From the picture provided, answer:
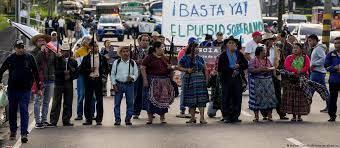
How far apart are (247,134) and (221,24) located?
6833mm

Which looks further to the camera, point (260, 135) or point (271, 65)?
point (271, 65)

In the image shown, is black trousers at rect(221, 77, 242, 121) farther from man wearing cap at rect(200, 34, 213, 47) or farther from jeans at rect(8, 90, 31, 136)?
jeans at rect(8, 90, 31, 136)

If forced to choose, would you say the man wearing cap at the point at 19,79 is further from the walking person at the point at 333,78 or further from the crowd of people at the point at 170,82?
the walking person at the point at 333,78

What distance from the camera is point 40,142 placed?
14.2m

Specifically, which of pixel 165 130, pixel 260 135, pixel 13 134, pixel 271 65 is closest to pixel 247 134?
pixel 260 135

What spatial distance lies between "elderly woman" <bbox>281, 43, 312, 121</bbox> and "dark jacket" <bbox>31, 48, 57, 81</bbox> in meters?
4.38

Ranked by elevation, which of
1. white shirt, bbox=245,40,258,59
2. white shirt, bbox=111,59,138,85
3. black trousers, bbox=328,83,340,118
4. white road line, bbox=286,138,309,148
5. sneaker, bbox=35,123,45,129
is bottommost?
sneaker, bbox=35,123,45,129

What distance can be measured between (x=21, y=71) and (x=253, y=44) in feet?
23.5

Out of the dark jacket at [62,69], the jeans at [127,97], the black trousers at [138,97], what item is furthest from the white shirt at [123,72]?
the black trousers at [138,97]

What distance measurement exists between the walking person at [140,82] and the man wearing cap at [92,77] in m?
0.92

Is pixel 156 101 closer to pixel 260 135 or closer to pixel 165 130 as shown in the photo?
A: pixel 165 130

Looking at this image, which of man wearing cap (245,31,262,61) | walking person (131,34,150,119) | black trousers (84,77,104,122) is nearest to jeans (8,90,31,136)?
black trousers (84,77,104,122)

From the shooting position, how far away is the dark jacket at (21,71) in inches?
570

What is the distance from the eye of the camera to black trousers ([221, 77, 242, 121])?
17.0 m
